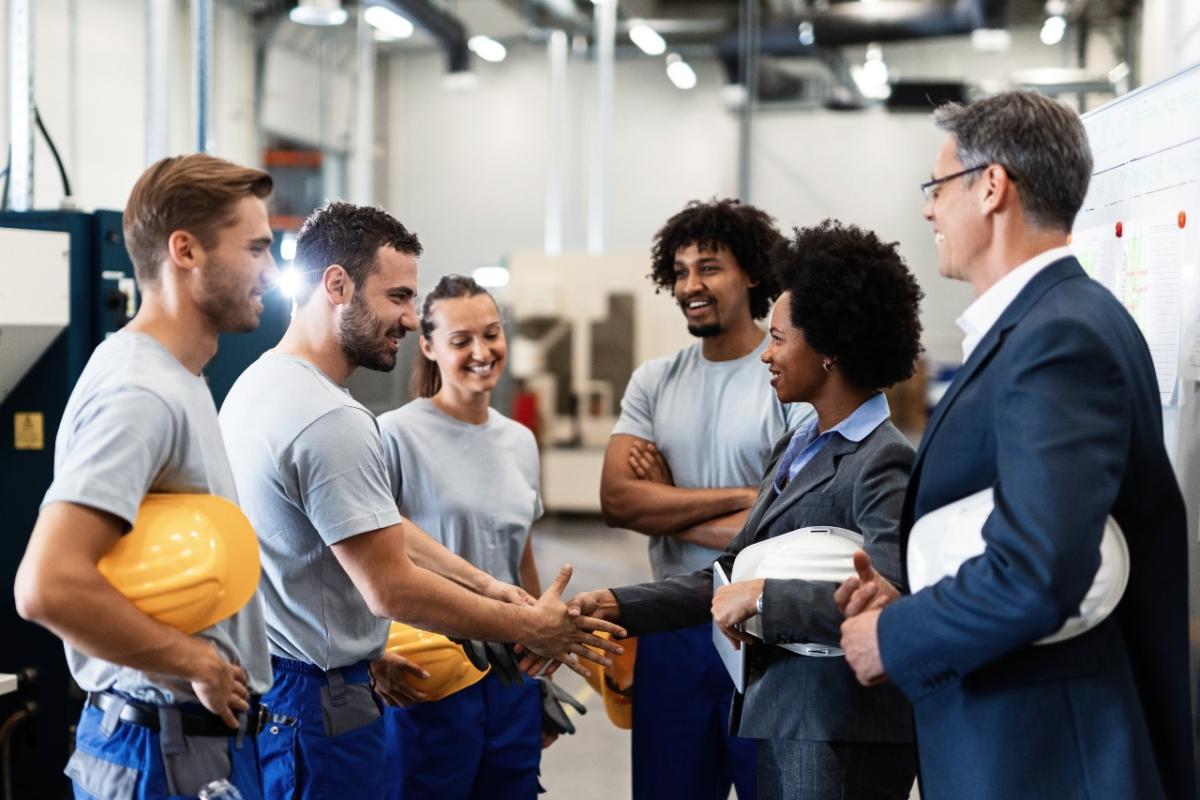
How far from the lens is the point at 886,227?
32.9 ft

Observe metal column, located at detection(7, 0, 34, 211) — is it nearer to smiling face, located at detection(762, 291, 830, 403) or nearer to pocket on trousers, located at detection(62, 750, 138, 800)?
pocket on trousers, located at detection(62, 750, 138, 800)

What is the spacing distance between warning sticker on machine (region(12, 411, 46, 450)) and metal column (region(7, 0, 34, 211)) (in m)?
0.58

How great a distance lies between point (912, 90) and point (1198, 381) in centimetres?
815

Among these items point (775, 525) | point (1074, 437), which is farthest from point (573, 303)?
point (1074, 437)

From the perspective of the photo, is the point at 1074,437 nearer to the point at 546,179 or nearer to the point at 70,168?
the point at 70,168

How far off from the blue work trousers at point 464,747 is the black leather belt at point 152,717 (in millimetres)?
805

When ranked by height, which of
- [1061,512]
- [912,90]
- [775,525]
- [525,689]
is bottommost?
[525,689]

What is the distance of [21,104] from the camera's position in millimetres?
3027

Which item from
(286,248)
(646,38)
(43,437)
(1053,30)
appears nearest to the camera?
(43,437)

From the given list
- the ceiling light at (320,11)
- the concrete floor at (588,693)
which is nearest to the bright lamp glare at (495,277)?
the concrete floor at (588,693)

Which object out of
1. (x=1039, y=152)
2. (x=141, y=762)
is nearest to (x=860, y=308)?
(x=1039, y=152)

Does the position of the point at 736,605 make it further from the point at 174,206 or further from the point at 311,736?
the point at 174,206

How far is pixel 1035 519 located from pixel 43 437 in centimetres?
270

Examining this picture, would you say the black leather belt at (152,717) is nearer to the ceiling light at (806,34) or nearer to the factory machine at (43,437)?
the factory machine at (43,437)
